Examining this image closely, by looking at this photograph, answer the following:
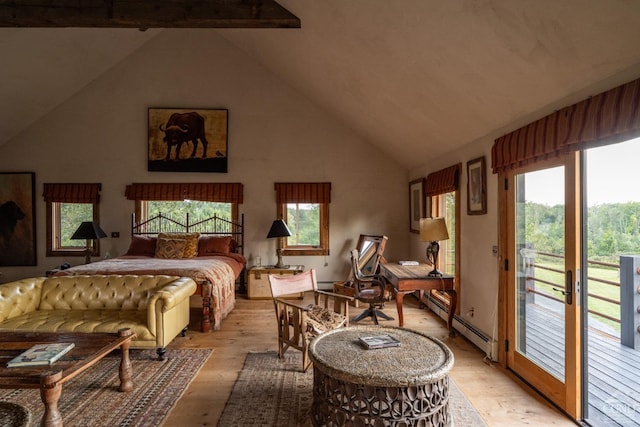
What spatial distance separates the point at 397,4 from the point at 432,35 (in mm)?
363

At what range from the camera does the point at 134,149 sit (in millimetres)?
6223

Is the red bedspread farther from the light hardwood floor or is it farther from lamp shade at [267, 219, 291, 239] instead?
lamp shade at [267, 219, 291, 239]

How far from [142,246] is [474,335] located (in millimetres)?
5128

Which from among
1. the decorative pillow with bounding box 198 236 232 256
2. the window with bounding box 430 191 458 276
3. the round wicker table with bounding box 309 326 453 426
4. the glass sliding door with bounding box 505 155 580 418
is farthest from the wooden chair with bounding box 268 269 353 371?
the decorative pillow with bounding box 198 236 232 256

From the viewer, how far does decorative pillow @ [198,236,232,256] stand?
18.6 feet

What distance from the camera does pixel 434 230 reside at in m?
3.92

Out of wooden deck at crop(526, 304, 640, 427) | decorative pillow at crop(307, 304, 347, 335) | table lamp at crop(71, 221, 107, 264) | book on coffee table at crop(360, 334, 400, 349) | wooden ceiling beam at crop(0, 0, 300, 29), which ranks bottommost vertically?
wooden deck at crop(526, 304, 640, 427)

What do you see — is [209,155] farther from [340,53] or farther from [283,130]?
[340,53]

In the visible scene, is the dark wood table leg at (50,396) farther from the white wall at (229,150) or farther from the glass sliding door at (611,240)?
the white wall at (229,150)

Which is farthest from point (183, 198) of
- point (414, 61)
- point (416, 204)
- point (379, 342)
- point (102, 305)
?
point (379, 342)

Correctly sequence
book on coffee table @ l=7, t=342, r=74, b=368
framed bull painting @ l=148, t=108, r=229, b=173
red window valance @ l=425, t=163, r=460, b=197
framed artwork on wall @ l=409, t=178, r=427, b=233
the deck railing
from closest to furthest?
book on coffee table @ l=7, t=342, r=74, b=368
the deck railing
red window valance @ l=425, t=163, r=460, b=197
framed artwork on wall @ l=409, t=178, r=427, b=233
framed bull painting @ l=148, t=108, r=229, b=173

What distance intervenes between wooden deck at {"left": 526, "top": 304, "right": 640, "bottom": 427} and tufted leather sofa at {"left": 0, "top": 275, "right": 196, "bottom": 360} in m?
3.32

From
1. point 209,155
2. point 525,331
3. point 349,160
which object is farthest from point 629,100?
point 209,155

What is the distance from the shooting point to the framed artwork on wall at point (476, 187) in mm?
3520
